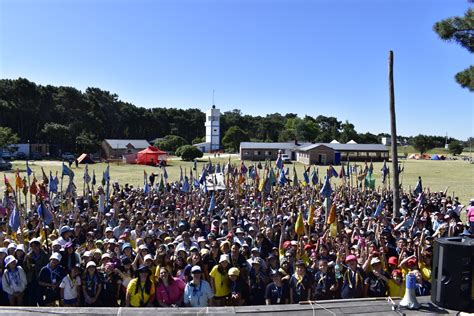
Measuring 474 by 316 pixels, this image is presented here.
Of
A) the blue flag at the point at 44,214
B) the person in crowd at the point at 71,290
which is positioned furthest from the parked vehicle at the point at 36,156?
the person in crowd at the point at 71,290

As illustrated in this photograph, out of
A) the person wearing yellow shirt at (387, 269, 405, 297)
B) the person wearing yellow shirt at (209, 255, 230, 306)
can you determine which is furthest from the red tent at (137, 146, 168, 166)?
the person wearing yellow shirt at (387, 269, 405, 297)

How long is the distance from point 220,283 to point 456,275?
371 centimetres

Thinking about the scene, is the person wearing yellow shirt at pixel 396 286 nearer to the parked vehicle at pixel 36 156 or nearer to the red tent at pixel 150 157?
the red tent at pixel 150 157

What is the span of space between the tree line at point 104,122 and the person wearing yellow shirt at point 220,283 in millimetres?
65516

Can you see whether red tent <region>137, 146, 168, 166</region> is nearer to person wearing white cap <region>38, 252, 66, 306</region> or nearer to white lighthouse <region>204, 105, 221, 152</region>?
white lighthouse <region>204, 105, 221, 152</region>

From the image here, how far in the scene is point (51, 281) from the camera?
700 cm

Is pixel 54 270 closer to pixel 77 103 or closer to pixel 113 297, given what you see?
pixel 113 297

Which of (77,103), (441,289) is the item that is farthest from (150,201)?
(77,103)

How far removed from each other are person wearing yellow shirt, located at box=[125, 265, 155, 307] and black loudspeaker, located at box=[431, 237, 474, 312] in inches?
160

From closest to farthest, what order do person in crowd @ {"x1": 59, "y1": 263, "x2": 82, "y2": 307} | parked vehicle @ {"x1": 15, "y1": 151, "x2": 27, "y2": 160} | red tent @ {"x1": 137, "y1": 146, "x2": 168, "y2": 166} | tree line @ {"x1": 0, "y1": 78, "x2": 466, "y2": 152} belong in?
person in crowd @ {"x1": 59, "y1": 263, "x2": 82, "y2": 307} < red tent @ {"x1": 137, "y1": 146, "x2": 168, "y2": 166} < parked vehicle @ {"x1": 15, "y1": 151, "x2": 27, "y2": 160} < tree line @ {"x1": 0, "y1": 78, "x2": 466, "y2": 152}

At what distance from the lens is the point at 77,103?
80812 millimetres

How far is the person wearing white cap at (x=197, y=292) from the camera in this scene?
261 inches

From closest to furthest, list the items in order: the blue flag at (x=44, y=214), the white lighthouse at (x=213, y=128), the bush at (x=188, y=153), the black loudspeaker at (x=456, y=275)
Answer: the black loudspeaker at (x=456, y=275)
the blue flag at (x=44, y=214)
the bush at (x=188, y=153)
the white lighthouse at (x=213, y=128)

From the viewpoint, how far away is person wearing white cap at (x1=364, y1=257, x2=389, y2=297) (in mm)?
6938
